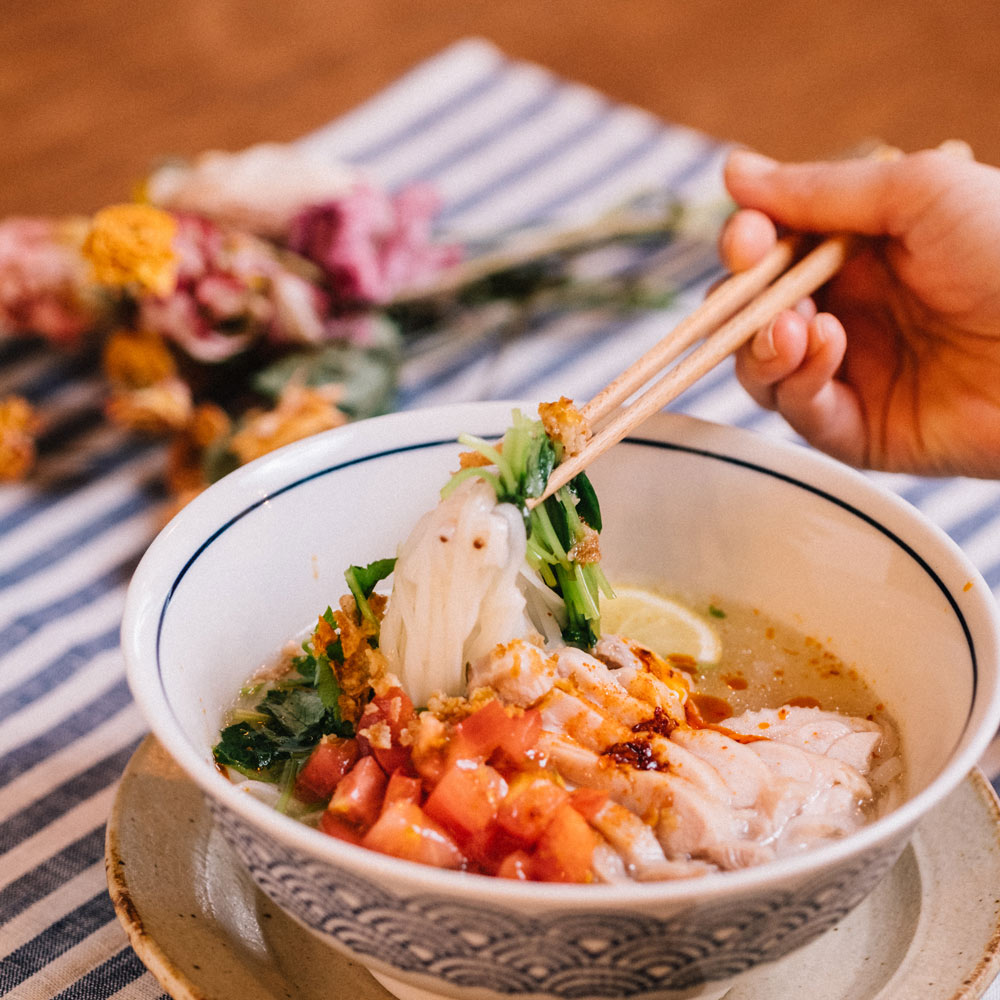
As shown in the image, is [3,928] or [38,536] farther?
[38,536]

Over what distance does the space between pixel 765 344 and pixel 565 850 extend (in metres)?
1.04

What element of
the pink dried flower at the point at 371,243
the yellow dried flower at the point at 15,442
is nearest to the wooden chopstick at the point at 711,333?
the pink dried flower at the point at 371,243

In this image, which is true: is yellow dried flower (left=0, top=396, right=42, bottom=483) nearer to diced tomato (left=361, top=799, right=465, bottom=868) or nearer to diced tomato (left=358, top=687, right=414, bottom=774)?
diced tomato (left=358, top=687, right=414, bottom=774)

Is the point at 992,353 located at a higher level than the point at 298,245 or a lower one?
lower

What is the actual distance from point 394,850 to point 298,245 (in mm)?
1821

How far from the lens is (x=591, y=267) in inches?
124

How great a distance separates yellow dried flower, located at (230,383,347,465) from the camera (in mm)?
2271

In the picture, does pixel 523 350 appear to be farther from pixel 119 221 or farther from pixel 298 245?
pixel 119 221

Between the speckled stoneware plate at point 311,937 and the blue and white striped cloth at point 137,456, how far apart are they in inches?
7.0

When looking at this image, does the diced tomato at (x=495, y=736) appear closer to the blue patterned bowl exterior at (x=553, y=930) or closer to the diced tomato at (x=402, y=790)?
the diced tomato at (x=402, y=790)

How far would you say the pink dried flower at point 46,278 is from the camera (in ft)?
8.75

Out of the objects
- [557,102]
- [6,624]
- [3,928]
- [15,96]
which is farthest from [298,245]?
[15,96]

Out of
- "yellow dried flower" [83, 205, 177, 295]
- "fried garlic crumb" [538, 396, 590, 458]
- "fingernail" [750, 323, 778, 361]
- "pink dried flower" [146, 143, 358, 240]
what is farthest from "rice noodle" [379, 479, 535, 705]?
"pink dried flower" [146, 143, 358, 240]

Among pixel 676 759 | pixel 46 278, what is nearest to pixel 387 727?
pixel 676 759
